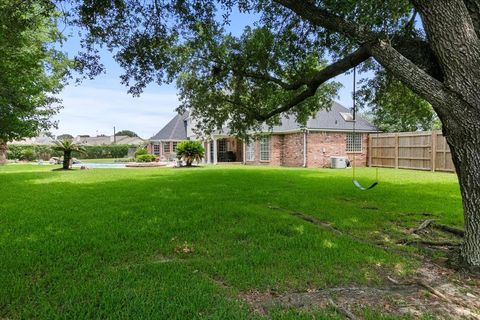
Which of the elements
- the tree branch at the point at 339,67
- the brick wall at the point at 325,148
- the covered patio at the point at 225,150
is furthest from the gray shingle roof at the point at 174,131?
the tree branch at the point at 339,67

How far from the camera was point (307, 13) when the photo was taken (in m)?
4.35

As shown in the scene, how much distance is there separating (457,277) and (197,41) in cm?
754

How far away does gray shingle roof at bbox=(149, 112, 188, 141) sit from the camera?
33.8 metres

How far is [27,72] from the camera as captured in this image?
42.5ft

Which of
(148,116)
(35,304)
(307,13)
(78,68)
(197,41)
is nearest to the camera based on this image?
(35,304)

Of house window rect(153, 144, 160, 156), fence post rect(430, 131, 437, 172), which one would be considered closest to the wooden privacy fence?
fence post rect(430, 131, 437, 172)

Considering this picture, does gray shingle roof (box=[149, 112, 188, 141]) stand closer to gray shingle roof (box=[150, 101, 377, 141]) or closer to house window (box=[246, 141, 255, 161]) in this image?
house window (box=[246, 141, 255, 161])

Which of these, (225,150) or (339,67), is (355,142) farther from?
(339,67)

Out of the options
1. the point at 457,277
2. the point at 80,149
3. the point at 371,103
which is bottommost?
the point at 457,277

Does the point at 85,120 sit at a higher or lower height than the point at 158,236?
higher

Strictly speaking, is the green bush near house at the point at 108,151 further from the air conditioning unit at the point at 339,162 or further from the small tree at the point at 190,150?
the air conditioning unit at the point at 339,162

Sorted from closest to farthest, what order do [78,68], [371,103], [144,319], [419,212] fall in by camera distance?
1. [144,319]
2. [419,212]
3. [78,68]
4. [371,103]

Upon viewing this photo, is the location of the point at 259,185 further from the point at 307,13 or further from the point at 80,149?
the point at 80,149

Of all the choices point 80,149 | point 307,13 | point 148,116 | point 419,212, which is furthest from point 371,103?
Result: point 148,116
